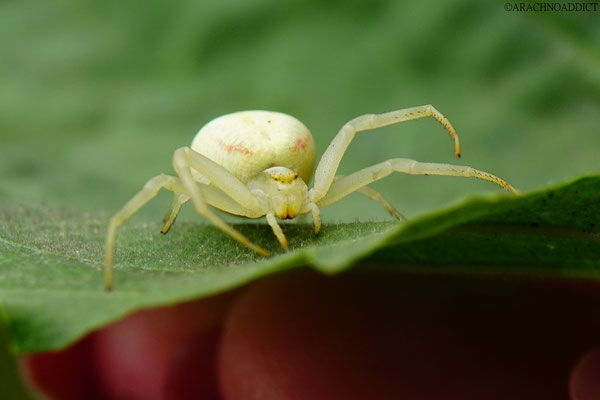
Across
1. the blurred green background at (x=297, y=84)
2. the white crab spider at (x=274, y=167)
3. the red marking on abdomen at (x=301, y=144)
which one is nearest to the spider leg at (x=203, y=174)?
the white crab spider at (x=274, y=167)

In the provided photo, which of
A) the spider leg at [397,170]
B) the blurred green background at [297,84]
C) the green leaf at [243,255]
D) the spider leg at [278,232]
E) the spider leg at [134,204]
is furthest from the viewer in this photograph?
the blurred green background at [297,84]

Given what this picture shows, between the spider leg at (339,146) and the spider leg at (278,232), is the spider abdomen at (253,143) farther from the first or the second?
the spider leg at (278,232)

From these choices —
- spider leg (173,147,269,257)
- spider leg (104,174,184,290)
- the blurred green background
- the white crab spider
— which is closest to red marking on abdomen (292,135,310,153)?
the white crab spider

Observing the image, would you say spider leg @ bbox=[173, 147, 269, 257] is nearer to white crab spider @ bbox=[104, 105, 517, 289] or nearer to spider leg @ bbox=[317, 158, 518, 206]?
white crab spider @ bbox=[104, 105, 517, 289]

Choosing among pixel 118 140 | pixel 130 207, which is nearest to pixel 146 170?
pixel 118 140

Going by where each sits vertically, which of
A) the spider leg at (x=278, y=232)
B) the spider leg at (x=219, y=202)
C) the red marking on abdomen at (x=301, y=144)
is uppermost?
the red marking on abdomen at (x=301, y=144)

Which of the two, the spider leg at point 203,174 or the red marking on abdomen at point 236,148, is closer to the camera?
the spider leg at point 203,174

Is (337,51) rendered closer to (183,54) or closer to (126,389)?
(183,54)
